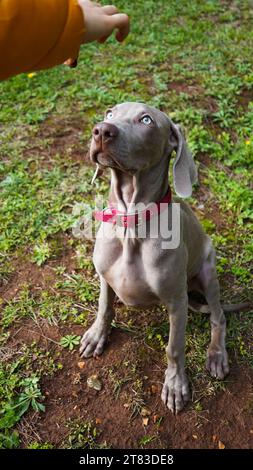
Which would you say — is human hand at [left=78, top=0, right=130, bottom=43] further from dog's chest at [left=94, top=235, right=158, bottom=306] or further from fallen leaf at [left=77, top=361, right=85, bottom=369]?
fallen leaf at [left=77, top=361, right=85, bottom=369]

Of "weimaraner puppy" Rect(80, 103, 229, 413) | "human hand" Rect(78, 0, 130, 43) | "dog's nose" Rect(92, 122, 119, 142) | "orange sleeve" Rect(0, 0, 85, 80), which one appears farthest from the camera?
A: "weimaraner puppy" Rect(80, 103, 229, 413)

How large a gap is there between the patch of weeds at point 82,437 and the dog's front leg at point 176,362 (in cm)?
49

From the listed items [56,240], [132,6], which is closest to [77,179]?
[56,240]

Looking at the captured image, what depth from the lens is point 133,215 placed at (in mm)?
2750

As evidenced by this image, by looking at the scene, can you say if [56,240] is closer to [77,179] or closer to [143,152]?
[77,179]

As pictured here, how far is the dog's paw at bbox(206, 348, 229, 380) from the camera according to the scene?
3.25m

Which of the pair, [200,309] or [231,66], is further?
[231,66]

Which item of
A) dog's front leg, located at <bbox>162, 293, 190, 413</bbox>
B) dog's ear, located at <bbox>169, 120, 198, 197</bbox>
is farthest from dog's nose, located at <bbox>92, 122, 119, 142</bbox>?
dog's front leg, located at <bbox>162, 293, 190, 413</bbox>

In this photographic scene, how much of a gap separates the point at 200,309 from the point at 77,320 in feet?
2.99

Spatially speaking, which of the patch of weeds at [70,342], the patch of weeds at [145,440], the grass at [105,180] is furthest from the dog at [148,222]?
the patch of weeds at [70,342]

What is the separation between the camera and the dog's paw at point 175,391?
311 centimetres

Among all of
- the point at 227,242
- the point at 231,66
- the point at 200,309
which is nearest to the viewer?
the point at 200,309

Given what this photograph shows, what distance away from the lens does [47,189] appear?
4.66m

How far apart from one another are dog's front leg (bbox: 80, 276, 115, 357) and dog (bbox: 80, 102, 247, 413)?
0.11 metres
